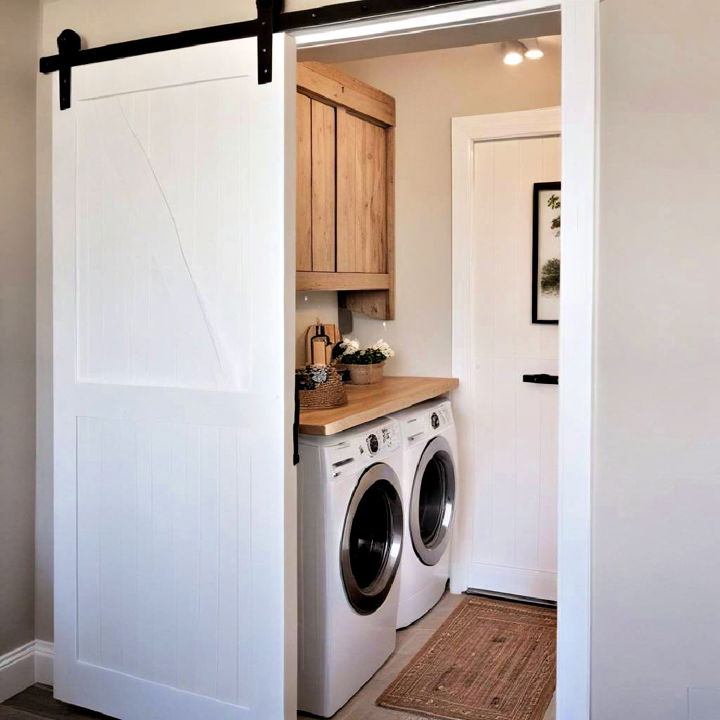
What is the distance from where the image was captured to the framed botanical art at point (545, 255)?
3.97 meters

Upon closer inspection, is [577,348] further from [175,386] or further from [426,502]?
[426,502]

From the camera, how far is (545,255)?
4.00 m

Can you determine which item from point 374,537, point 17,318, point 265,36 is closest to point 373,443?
point 374,537

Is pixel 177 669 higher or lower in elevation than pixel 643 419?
lower

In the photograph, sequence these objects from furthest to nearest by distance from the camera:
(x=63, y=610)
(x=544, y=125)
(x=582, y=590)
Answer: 1. (x=544, y=125)
2. (x=63, y=610)
3. (x=582, y=590)

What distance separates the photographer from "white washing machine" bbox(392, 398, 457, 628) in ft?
11.7

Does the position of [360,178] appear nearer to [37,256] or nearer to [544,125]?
[544,125]

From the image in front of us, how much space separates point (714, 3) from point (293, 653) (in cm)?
211

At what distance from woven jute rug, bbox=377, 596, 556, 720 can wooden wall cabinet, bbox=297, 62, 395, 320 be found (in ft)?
4.94

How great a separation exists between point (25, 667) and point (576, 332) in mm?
2286

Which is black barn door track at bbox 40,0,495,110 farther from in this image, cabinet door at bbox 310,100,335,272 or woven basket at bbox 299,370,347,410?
woven basket at bbox 299,370,347,410

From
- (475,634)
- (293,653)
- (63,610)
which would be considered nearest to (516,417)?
(475,634)

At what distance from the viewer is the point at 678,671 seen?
2209 millimetres

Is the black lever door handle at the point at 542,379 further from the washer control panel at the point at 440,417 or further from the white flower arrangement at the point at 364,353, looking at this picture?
the white flower arrangement at the point at 364,353
